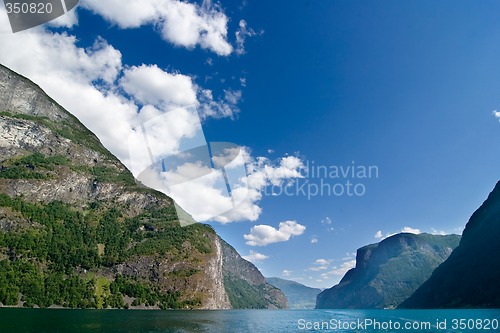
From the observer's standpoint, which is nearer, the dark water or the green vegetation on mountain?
the dark water

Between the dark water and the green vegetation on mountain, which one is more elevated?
the green vegetation on mountain

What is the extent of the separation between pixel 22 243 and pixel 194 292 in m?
80.9

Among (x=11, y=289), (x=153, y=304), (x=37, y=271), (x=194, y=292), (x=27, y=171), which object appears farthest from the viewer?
(x=27, y=171)

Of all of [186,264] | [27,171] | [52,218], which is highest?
[27,171]

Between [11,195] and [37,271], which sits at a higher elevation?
[11,195]

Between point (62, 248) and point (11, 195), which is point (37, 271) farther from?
point (11, 195)

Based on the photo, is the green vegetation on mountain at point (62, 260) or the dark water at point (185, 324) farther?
the green vegetation on mountain at point (62, 260)

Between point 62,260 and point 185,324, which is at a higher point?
point 62,260

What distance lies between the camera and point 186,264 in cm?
19012

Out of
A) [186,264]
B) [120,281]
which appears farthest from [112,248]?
Result: [186,264]

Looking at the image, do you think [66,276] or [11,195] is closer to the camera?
[66,276]

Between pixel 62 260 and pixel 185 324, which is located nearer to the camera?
pixel 185 324

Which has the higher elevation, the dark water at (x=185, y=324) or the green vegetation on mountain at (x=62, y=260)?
the green vegetation on mountain at (x=62, y=260)

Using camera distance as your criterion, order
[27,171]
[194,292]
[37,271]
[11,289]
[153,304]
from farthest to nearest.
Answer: [27,171] < [194,292] < [153,304] < [37,271] < [11,289]
